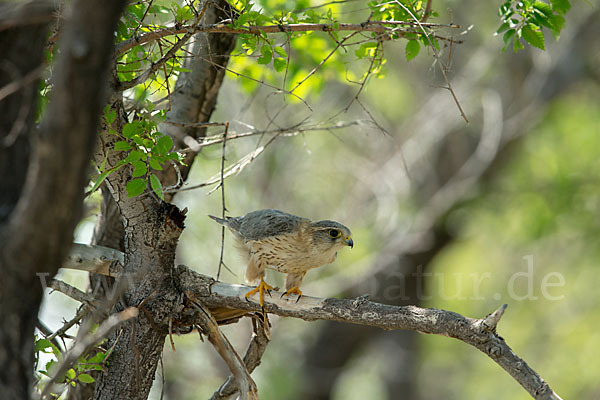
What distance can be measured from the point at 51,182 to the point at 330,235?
3104 mm

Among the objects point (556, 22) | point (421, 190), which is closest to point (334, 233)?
point (556, 22)

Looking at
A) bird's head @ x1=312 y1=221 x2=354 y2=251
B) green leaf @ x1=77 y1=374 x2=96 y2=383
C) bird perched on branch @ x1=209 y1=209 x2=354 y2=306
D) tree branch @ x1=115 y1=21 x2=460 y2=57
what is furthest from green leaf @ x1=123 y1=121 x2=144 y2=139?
bird's head @ x1=312 y1=221 x2=354 y2=251

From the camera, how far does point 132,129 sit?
292 centimetres

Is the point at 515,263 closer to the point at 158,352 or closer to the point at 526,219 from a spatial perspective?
the point at 526,219

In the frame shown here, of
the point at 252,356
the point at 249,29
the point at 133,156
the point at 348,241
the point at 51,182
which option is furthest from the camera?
the point at 348,241

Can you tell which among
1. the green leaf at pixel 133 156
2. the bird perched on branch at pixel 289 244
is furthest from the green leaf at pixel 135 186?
the bird perched on branch at pixel 289 244

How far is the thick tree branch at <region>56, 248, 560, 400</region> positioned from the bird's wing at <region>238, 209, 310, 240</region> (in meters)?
0.91

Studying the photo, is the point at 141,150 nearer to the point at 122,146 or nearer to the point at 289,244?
the point at 122,146

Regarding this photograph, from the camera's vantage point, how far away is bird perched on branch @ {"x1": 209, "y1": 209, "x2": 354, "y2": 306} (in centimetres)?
439

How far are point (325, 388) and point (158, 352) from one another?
340 inches

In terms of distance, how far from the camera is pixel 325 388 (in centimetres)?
1135

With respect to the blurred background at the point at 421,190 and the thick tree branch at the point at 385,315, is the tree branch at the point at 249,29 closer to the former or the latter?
the thick tree branch at the point at 385,315

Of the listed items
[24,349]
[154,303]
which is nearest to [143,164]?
[154,303]

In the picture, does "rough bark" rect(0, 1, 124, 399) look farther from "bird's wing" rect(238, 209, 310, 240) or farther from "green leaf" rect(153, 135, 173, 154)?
"bird's wing" rect(238, 209, 310, 240)
